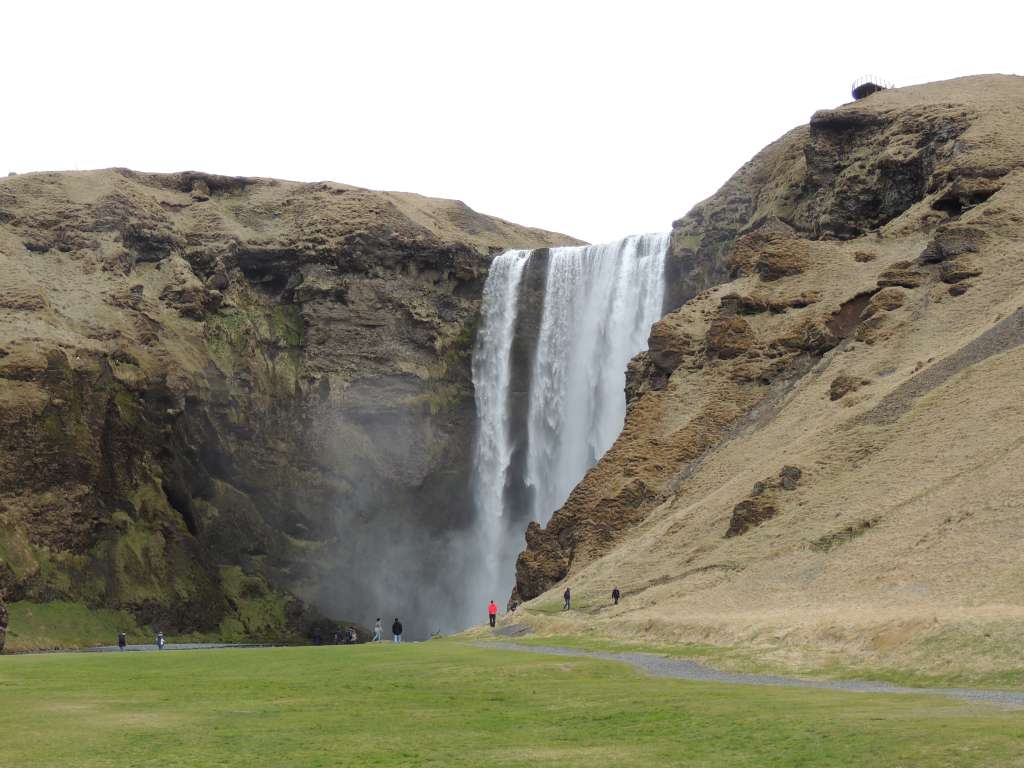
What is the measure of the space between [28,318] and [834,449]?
5829 centimetres

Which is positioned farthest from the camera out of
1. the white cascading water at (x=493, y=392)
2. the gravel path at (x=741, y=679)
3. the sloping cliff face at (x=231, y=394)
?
the white cascading water at (x=493, y=392)

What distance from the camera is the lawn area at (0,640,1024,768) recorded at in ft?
56.5

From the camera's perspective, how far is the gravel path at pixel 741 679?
76.2ft

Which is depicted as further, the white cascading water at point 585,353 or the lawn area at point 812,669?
the white cascading water at point 585,353

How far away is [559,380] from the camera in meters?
88.6

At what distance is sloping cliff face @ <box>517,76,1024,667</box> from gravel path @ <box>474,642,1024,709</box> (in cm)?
288

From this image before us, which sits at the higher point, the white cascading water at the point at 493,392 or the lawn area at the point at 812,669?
the white cascading water at the point at 493,392

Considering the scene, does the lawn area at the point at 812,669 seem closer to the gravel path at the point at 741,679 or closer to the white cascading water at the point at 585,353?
the gravel path at the point at 741,679

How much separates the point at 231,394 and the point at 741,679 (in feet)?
227

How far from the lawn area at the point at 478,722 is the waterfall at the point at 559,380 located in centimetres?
5177

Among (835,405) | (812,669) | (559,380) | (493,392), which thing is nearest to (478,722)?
(812,669)

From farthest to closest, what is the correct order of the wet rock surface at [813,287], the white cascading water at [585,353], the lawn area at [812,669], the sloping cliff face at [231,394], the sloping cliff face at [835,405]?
the white cascading water at [585,353] < the sloping cliff face at [231,394] < the wet rock surface at [813,287] < the sloping cliff face at [835,405] < the lawn area at [812,669]

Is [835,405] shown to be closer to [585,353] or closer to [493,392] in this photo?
[585,353]

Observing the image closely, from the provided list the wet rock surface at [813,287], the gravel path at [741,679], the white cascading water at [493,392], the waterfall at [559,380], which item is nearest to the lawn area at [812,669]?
the gravel path at [741,679]
